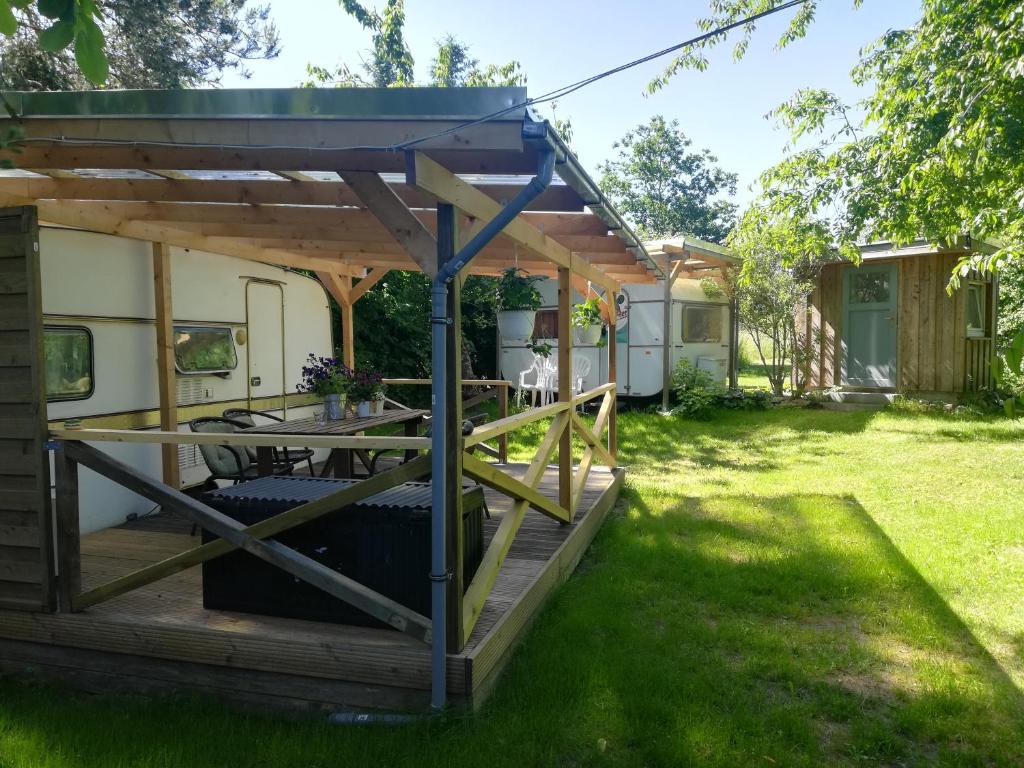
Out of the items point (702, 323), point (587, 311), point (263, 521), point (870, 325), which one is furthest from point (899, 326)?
point (263, 521)

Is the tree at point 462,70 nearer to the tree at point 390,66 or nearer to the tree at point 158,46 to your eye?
the tree at point 390,66

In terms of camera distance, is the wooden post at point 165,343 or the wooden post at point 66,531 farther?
Result: the wooden post at point 165,343

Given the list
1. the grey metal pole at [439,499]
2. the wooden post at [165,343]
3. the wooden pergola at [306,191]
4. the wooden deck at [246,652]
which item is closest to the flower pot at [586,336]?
the wooden pergola at [306,191]

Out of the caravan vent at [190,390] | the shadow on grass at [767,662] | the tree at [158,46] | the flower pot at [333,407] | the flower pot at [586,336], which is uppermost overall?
the tree at [158,46]

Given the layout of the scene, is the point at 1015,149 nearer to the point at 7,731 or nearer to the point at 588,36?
the point at 588,36

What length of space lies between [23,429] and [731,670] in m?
3.55

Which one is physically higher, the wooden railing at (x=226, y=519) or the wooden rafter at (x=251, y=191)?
the wooden rafter at (x=251, y=191)

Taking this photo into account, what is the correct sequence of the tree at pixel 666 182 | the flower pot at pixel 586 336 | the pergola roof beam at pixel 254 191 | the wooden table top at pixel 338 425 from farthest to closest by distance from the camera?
1. the tree at pixel 666 182
2. the flower pot at pixel 586 336
3. the wooden table top at pixel 338 425
4. the pergola roof beam at pixel 254 191

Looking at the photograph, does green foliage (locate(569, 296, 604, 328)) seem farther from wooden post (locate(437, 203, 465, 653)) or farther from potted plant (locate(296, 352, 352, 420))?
wooden post (locate(437, 203, 465, 653))

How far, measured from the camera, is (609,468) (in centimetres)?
744

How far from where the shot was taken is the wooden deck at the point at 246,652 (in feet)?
10.2

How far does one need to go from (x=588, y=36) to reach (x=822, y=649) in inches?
182

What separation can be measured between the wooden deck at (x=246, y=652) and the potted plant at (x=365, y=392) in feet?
7.52

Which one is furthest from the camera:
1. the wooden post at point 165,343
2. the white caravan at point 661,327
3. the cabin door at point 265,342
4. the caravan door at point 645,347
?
the caravan door at point 645,347
